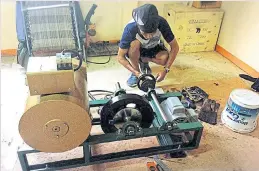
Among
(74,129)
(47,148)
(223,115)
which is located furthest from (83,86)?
(223,115)

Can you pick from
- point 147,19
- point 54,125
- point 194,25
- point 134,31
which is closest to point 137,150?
point 54,125

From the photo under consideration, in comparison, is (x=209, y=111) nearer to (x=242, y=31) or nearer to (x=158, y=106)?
(x=158, y=106)

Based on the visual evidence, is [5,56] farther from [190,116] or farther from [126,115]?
[190,116]

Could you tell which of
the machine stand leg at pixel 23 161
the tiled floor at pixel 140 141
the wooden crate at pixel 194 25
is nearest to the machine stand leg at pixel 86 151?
the tiled floor at pixel 140 141

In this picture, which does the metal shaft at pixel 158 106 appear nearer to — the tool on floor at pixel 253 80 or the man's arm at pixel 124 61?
the man's arm at pixel 124 61

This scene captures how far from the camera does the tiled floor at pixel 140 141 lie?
1740 millimetres

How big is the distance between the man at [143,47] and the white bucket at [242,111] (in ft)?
2.05

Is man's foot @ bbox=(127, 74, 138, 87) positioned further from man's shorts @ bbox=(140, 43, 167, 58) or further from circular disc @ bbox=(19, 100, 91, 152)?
circular disc @ bbox=(19, 100, 91, 152)

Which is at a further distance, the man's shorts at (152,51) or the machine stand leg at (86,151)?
the man's shorts at (152,51)

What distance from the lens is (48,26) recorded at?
2.62m

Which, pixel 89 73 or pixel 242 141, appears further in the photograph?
pixel 89 73

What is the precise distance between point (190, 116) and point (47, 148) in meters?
0.97

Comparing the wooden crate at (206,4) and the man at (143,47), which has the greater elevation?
the wooden crate at (206,4)

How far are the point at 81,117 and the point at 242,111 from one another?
1.21m
